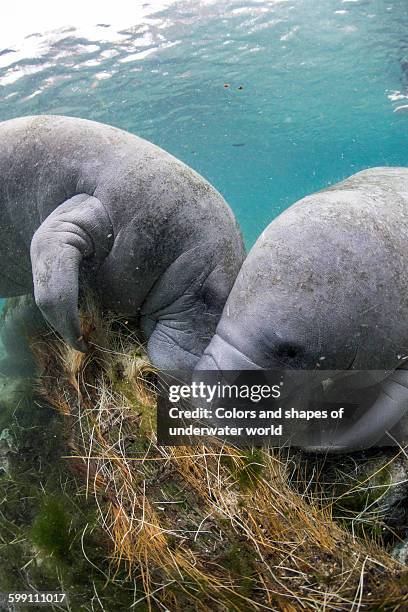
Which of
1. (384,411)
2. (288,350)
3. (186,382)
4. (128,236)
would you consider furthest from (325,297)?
(128,236)

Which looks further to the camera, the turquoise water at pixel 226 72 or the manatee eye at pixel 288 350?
the turquoise water at pixel 226 72

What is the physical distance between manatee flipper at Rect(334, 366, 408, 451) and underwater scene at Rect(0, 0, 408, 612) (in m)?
0.01

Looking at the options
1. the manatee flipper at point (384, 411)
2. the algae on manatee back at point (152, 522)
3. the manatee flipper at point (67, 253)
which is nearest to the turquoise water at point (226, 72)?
the manatee flipper at point (67, 253)

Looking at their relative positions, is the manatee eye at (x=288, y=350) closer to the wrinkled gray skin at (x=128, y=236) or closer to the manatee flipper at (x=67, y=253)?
the wrinkled gray skin at (x=128, y=236)

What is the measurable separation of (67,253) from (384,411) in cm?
208

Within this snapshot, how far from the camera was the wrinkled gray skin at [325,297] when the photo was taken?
8.14 feet

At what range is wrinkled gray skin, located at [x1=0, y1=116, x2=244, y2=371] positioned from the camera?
3.19 meters

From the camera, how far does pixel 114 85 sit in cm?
2130

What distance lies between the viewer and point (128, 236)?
10.9 ft

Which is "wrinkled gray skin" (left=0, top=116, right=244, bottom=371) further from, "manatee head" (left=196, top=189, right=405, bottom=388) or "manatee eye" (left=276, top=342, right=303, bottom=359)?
"manatee eye" (left=276, top=342, right=303, bottom=359)

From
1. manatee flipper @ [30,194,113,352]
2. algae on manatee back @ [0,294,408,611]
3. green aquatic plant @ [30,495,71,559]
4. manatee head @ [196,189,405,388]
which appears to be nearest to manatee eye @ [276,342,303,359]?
manatee head @ [196,189,405,388]

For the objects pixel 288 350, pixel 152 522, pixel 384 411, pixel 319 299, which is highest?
pixel 319 299

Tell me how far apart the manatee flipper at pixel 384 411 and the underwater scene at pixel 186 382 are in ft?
0.03

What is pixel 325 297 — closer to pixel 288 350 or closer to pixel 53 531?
pixel 288 350
